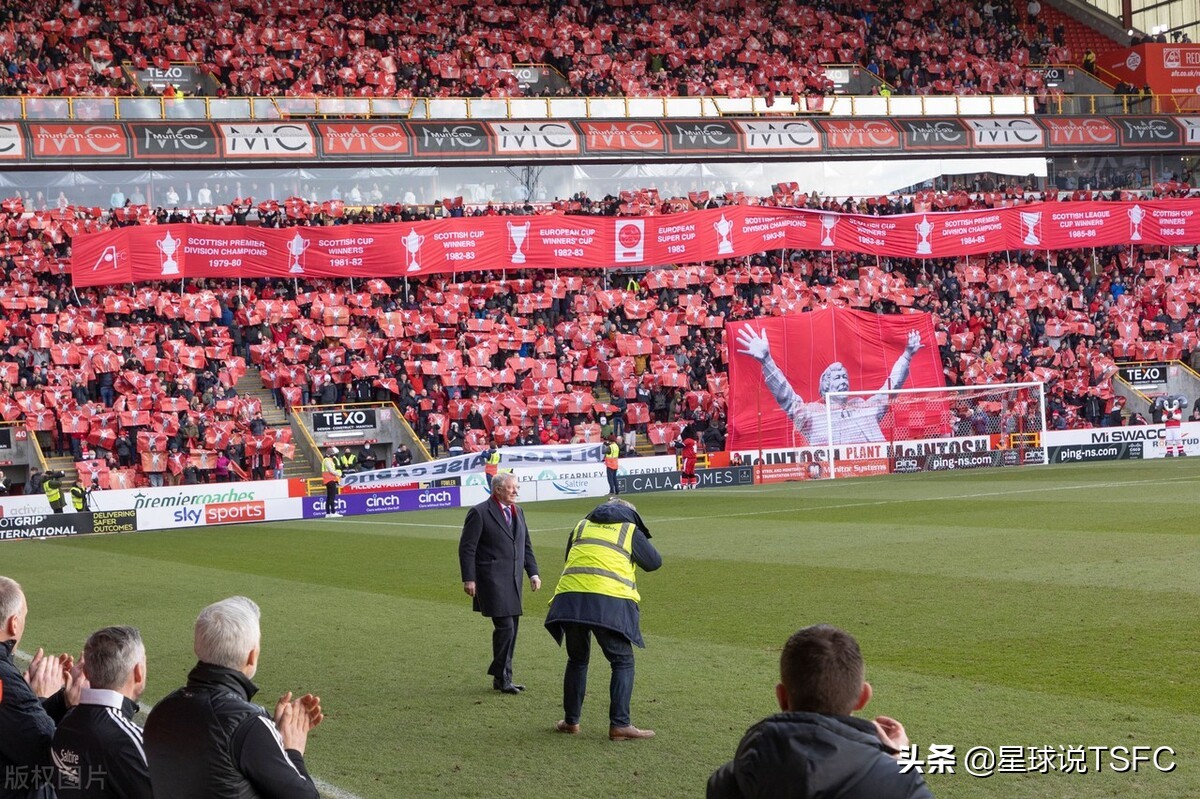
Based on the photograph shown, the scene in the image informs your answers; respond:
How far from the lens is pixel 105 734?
A: 15.5 feet

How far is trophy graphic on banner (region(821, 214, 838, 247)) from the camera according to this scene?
48281 millimetres

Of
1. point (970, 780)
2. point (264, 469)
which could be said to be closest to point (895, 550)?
point (970, 780)

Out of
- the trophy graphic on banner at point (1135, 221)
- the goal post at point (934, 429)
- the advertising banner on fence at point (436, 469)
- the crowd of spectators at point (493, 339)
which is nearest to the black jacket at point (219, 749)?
the advertising banner on fence at point (436, 469)

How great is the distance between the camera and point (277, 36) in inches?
2077

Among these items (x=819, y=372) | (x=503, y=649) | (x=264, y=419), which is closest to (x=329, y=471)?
(x=264, y=419)

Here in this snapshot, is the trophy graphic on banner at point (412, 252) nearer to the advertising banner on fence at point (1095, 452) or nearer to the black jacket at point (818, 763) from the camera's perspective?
the advertising banner on fence at point (1095, 452)

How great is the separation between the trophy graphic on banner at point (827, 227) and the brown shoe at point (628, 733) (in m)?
40.8

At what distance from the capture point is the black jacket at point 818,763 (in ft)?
11.5

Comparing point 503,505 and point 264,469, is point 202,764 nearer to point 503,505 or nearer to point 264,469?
point 503,505

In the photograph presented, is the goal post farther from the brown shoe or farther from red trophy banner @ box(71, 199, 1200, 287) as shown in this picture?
the brown shoe

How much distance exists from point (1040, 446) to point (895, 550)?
23.2 meters

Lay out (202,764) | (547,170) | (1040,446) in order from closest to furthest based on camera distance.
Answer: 1. (202,764)
2. (1040,446)
3. (547,170)

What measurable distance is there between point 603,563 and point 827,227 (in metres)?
40.8

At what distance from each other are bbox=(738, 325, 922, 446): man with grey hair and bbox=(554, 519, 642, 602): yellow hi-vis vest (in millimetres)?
31920
